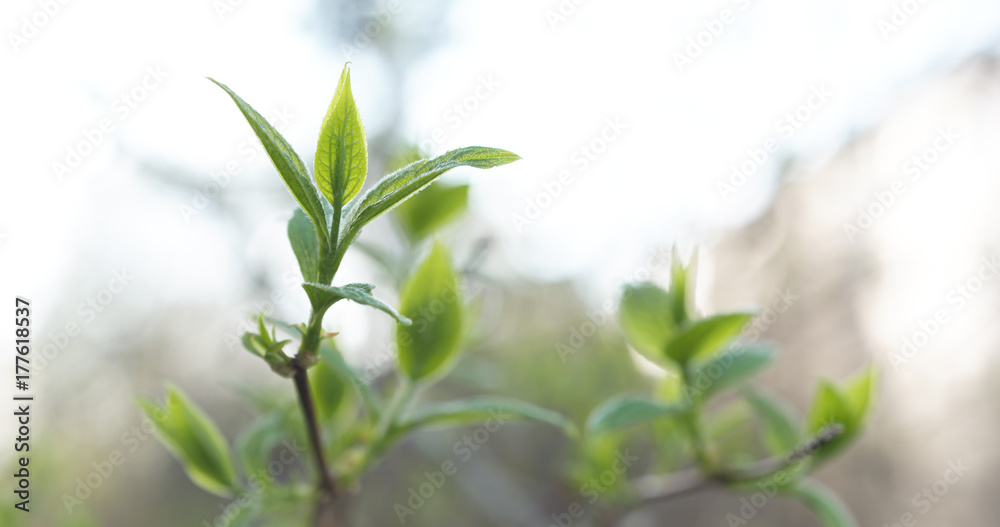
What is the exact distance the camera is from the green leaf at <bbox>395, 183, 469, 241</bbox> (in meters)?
0.79

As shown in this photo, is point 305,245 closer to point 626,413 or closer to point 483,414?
point 483,414

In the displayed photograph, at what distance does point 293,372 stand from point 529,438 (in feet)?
7.11

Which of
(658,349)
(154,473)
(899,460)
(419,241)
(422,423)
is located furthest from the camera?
(899,460)

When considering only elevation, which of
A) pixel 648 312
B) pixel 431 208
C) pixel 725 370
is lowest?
pixel 725 370

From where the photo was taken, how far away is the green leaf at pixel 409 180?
1.22 feet

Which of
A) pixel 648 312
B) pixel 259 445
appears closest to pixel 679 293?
pixel 648 312

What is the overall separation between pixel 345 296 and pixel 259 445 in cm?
39

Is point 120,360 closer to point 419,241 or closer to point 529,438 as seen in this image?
point 529,438

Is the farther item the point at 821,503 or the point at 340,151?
the point at 821,503

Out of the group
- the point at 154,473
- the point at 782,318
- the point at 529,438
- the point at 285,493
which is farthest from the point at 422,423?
the point at 782,318

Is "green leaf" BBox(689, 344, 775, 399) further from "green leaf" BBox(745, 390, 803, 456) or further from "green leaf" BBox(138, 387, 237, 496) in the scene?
"green leaf" BBox(138, 387, 237, 496)

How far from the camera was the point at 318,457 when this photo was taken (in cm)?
49

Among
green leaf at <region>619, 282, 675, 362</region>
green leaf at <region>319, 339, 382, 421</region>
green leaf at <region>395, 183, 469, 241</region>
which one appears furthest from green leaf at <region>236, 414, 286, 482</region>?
green leaf at <region>619, 282, 675, 362</region>

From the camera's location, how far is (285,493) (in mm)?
572
